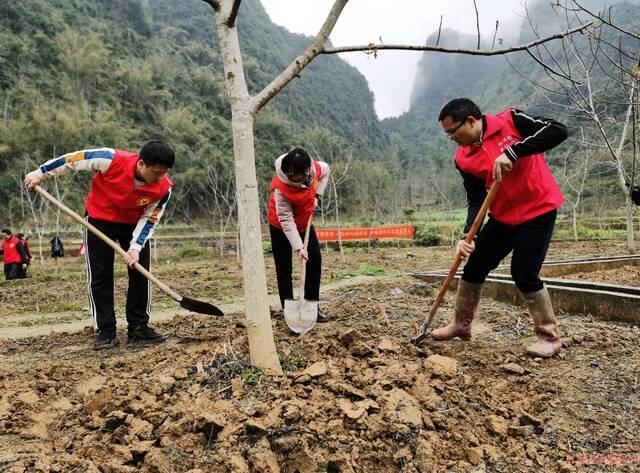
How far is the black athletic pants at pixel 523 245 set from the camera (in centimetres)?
278

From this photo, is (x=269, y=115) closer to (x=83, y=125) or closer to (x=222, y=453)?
(x=83, y=125)

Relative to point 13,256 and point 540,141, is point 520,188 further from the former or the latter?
point 13,256

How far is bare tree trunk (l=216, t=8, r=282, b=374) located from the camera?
2.42 meters

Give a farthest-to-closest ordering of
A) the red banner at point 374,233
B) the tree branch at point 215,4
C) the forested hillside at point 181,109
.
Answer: the forested hillside at point 181,109 < the red banner at point 374,233 < the tree branch at point 215,4

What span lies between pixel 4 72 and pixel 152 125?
1314cm

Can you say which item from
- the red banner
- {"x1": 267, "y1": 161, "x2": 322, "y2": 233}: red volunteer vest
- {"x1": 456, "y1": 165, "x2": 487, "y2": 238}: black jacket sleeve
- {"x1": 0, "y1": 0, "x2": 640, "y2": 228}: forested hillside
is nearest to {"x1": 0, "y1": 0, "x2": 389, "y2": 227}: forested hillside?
{"x1": 0, "y1": 0, "x2": 640, "y2": 228}: forested hillside

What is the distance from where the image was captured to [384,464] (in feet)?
5.63

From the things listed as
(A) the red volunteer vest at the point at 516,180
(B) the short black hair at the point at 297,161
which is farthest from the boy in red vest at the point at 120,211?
(A) the red volunteer vest at the point at 516,180

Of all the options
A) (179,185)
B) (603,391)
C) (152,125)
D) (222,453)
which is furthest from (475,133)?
(152,125)

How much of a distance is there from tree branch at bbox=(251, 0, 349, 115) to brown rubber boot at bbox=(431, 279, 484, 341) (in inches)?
69.4

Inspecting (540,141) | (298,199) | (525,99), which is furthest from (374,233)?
(540,141)

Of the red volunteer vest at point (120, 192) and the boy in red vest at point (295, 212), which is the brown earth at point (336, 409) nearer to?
the boy in red vest at point (295, 212)

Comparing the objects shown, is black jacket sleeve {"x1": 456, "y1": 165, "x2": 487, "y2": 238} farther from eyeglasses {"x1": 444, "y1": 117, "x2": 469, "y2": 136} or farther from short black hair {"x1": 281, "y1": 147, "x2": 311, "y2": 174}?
short black hair {"x1": 281, "y1": 147, "x2": 311, "y2": 174}

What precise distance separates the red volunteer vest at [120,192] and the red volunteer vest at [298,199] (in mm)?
846
